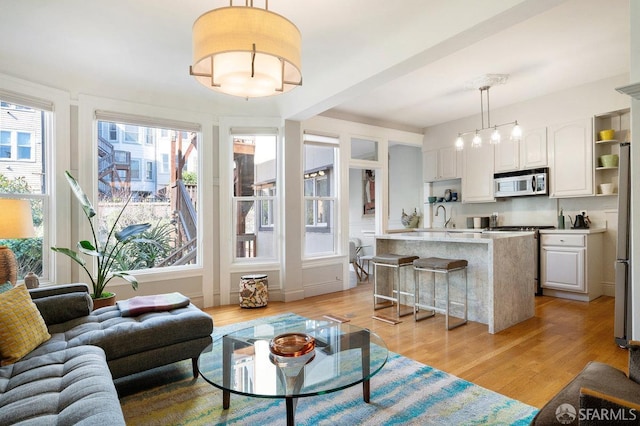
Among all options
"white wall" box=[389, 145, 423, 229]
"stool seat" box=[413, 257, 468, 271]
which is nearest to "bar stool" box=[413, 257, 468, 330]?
"stool seat" box=[413, 257, 468, 271]

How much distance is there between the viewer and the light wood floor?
2.44m

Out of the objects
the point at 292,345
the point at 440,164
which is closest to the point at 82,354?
the point at 292,345

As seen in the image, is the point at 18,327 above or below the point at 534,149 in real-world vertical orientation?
below

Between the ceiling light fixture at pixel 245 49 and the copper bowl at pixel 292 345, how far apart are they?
1501 mm

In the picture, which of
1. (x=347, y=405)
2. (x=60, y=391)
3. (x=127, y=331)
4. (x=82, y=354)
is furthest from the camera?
(x=127, y=331)

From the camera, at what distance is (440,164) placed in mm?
6422

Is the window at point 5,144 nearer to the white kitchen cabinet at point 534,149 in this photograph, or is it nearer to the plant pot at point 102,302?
the plant pot at point 102,302

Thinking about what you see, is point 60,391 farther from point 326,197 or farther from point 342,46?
point 326,197

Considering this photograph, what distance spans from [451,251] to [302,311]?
1898mm

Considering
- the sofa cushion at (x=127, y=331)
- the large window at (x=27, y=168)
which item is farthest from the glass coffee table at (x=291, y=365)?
the large window at (x=27, y=168)

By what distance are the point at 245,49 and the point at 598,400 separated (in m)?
1.94

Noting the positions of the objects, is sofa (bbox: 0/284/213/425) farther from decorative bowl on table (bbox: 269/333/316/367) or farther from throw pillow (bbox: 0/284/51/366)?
decorative bowl on table (bbox: 269/333/316/367)

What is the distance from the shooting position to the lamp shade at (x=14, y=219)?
101 inches

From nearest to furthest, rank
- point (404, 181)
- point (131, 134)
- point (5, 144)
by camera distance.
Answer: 1. point (5, 144)
2. point (131, 134)
3. point (404, 181)
